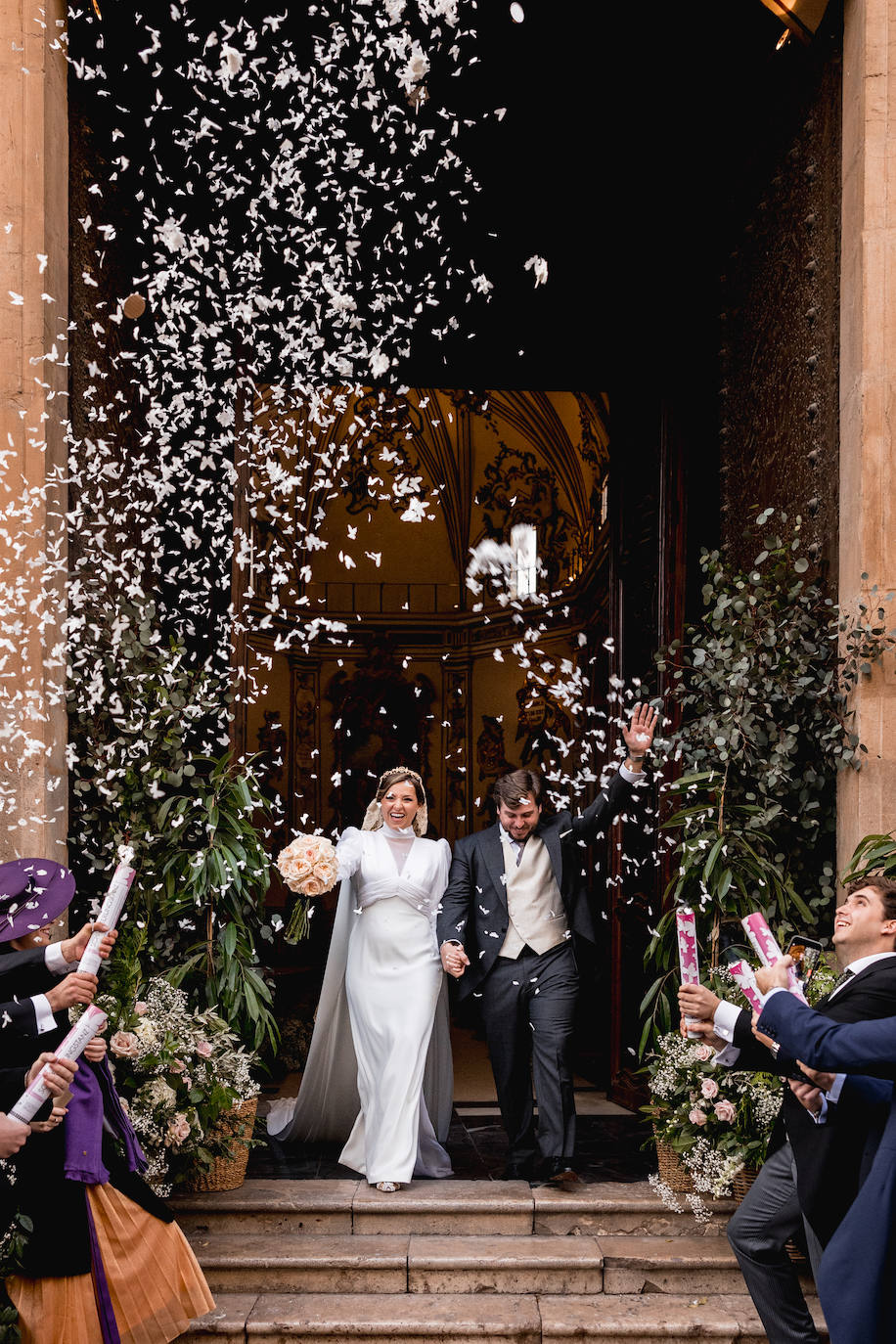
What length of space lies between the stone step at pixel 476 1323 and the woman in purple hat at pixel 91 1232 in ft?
1.27

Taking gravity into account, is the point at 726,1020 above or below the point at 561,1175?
above

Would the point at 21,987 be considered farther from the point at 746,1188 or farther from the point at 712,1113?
the point at 746,1188

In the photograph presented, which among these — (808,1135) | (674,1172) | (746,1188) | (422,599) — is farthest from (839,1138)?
(422,599)

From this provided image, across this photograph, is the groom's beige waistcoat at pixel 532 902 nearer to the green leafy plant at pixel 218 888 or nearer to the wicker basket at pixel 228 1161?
the green leafy plant at pixel 218 888

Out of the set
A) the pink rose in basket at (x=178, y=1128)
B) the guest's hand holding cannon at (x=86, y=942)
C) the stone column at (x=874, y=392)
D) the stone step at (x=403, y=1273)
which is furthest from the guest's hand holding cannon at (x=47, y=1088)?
the stone column at (x=874, y=392)

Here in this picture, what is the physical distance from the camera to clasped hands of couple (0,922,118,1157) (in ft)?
10.0

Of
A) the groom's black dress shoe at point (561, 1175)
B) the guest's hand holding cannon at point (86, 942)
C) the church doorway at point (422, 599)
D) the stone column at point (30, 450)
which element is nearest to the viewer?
the guest's hand holding cannon at point (86, 942)

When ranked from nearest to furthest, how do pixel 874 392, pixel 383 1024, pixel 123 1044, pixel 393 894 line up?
pixel 123 1044 → pixel 874 392 → pixel 383 1024 → pixel 393 894

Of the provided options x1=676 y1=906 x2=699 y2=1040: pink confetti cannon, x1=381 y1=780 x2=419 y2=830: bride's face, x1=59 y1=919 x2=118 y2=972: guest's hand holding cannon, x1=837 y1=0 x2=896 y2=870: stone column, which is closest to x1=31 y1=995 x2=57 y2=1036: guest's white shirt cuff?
x1=59 y1=919 x2=118 y2=972: guest's hand holding cannon

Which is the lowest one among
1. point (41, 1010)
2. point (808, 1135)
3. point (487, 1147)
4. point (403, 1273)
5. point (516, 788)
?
point (487, 1147)

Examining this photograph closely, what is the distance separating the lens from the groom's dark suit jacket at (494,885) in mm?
5250

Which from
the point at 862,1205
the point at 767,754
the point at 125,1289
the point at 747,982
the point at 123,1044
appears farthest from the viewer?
the point at 767,754

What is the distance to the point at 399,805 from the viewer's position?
5504 millimetres

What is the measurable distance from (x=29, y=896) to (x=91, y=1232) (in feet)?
3.18
